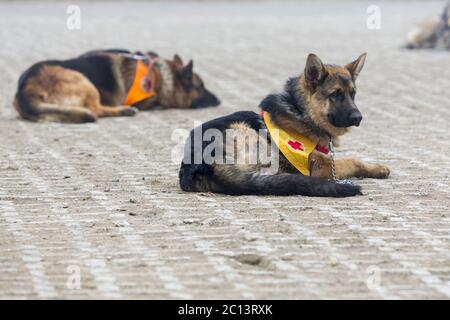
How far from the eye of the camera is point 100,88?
1230cm

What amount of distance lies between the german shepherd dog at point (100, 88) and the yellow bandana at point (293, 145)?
4.10 m

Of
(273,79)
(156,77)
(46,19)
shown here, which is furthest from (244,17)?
(156,77)

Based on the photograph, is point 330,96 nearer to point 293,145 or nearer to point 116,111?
point 293,145

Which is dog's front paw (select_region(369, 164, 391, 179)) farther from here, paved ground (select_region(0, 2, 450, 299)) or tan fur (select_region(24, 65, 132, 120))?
tan fur (select_region(24, 65, 132, 120))

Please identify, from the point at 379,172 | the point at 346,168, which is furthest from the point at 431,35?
the point at 346,168

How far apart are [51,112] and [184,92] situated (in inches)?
72.1

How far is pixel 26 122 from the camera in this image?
38.4 ft

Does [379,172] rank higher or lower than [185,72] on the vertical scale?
higher

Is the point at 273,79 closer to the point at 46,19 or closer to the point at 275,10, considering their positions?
the point at 46,19

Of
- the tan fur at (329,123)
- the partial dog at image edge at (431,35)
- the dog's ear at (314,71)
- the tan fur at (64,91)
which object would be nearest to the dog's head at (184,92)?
the tan fur at (64,91)

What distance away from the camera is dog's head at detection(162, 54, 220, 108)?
12711mm

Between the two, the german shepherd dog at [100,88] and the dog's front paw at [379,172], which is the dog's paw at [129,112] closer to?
the german shepherd dog at [100,88]

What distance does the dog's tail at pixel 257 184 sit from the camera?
7.43 m

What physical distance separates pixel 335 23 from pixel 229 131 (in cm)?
1636
